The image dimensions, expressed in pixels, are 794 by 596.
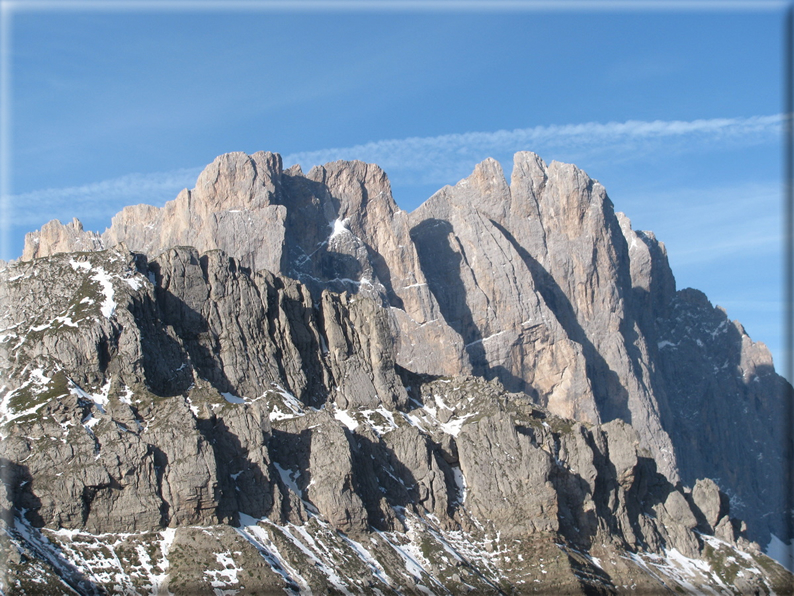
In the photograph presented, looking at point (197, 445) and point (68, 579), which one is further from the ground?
point (197, 445)

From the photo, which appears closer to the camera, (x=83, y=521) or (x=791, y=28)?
(x=791, y=28)

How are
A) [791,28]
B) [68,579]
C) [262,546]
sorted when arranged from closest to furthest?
[791,28] < [68,579] < [262,546]

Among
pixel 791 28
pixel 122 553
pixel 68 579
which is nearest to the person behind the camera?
pixel 791 28

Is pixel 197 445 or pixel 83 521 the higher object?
pixel 197 445

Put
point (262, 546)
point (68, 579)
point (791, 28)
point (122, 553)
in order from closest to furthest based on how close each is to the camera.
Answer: point (791, 28)
point (68, 579)
point (122, 553)
point (262, 546)

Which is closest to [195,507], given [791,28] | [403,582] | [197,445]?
[197,445]

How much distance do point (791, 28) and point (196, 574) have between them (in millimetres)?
129451

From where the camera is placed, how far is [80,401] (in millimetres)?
197875

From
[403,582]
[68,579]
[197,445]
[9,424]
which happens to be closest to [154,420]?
[197,445]

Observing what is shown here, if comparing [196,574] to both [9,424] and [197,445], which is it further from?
[9,424]

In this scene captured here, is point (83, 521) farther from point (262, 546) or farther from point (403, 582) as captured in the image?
point (403, 582)

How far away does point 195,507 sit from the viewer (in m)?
192

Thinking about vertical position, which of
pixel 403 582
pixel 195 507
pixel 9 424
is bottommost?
pixel 403 582

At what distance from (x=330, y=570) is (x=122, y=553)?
33.1 m
